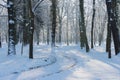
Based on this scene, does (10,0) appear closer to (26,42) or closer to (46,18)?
(26,42)

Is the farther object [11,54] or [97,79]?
[11,54]

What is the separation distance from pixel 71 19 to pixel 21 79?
85.8m

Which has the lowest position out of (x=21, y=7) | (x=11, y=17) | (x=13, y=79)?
(x=13, y=79)

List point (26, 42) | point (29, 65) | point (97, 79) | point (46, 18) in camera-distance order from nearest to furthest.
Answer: point (97, 79) → point (29, 65) → point (26, 42) → point (46, 18)

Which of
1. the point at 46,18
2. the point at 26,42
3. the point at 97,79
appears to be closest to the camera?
the point at 97,79

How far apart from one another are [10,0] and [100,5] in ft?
182

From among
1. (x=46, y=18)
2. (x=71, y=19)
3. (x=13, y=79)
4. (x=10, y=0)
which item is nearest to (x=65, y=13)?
(x=46, y=18)

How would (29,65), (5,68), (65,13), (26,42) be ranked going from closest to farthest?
(5,68), (29,65), (26,42), (65,13)

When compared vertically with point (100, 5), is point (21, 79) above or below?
below

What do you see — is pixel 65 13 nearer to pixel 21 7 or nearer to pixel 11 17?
pixel 21 7

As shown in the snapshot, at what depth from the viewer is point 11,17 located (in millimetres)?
23375

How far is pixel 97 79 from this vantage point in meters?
12.6

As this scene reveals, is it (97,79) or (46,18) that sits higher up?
→ (46,18)

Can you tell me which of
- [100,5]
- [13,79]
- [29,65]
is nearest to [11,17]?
[29,65]
